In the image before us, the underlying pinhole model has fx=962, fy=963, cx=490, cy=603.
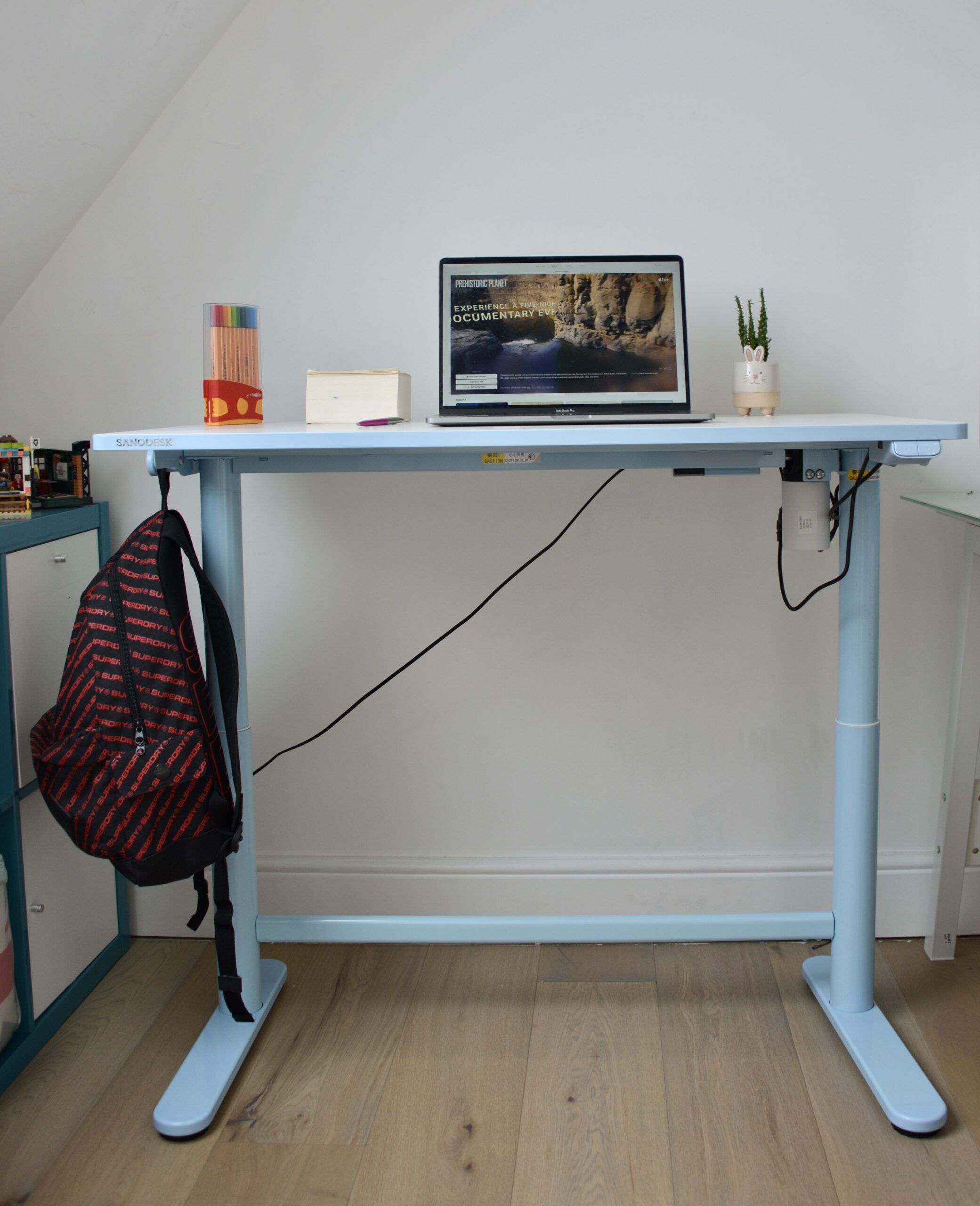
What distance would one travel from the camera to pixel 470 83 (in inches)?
64.0

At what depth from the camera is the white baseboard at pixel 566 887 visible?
5.97 ft

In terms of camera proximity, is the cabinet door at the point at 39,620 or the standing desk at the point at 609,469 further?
the cabinet door at the point at 39,620

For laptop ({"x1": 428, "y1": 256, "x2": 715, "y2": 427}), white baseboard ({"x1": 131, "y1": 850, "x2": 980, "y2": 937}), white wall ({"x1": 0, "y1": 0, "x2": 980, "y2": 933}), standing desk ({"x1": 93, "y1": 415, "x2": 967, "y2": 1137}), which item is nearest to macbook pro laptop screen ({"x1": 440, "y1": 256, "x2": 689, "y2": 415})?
laptop ({"x1": 428, "y1": 256, "x2": 715, "y2": 427})

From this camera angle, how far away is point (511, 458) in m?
1.34

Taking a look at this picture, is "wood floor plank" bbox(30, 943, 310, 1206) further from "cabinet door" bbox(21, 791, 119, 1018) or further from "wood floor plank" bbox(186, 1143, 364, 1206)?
"cabinet door" bbox(21, 791, 119, 1018)

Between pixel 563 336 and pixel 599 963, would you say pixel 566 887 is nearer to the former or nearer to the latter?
pixel 599 963

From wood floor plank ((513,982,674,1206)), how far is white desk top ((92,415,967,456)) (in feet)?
3.05

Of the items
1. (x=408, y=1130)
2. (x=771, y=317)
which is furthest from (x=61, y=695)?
(x=771, y=317)

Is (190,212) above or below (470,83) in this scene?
below

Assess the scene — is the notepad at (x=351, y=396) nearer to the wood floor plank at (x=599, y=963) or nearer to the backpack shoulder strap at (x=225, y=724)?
the backpack shoulder strap at (x=225, y=724)

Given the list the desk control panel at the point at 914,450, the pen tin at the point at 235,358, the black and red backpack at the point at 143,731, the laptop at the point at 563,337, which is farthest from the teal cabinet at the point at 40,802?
the desk control panel at the point at 914,450

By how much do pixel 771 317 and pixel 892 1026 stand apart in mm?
1189

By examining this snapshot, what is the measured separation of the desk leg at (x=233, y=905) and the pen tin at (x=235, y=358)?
0.09 metres

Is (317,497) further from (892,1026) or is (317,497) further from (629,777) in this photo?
(892,1026)
